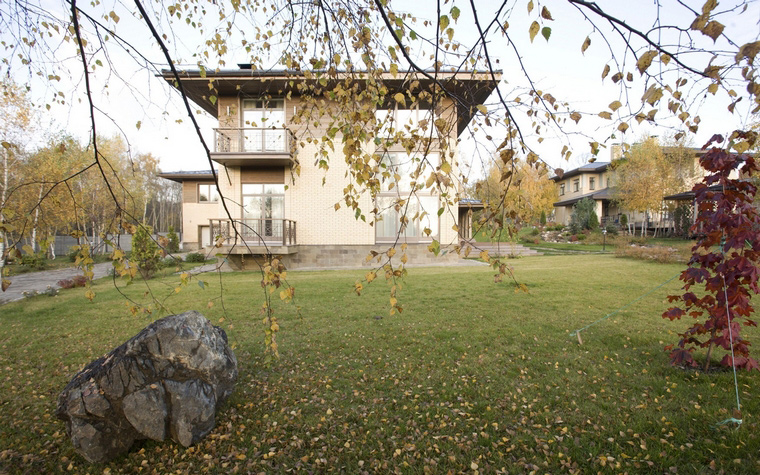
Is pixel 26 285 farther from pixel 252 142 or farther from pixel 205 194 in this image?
pixel 205 194

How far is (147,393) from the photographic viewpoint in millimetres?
2984

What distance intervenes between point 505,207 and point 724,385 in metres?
3.75

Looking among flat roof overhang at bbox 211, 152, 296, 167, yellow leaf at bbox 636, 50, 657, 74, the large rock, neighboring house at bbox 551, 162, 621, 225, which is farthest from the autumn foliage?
neighboring house at bbox 551, 162, 621, 225

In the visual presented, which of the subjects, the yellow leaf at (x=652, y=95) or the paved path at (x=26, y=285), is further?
the paved path at (x=26, y=285)

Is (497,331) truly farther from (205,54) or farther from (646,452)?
(205,54)

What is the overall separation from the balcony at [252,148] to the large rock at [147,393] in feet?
37.4

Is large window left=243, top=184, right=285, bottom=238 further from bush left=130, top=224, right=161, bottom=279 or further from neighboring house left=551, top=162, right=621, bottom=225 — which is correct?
neighboring house left=551, top=162, right=621, bottom=225

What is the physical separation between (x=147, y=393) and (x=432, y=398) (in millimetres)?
2699

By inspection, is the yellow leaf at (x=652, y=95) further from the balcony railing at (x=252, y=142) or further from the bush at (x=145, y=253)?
the bush at (x=145, y=253)

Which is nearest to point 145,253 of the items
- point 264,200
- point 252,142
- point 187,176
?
point 264,200

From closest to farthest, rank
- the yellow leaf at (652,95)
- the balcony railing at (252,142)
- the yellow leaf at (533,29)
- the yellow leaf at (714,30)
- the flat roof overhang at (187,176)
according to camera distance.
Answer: the yellow leaf at (714,30), the yellow leaf at (652,95), the yellow leaf at (533,29), the balcony railing at (252,142), the flat roof overhang at (187,176)

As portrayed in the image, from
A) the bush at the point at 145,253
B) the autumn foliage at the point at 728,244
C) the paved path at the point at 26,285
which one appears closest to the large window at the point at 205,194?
the paved path at the point at 26,285

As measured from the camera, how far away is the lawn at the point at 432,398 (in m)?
2.93

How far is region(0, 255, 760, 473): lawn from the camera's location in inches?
Answer: 115
